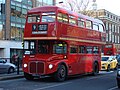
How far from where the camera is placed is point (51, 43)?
61.0ft

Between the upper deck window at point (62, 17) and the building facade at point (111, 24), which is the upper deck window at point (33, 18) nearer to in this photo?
the upper deck window at point (62, 17)

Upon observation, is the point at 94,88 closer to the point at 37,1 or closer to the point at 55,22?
the point at 55,22

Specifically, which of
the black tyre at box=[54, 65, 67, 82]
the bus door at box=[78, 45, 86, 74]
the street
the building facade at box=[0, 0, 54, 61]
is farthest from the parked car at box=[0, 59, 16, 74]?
the building facade at box=[0, 0, 54, 61]

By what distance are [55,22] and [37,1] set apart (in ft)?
114

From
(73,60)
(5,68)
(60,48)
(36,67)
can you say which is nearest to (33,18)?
(60,48)

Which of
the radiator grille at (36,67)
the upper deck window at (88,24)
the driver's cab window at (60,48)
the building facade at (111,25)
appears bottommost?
the radiator grille at (36,67)

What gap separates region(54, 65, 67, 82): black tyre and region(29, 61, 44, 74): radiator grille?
90 centimetres

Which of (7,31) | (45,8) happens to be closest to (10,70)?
(45,8)

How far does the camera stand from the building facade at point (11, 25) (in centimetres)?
4378

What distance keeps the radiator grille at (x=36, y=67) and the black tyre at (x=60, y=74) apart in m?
0.90

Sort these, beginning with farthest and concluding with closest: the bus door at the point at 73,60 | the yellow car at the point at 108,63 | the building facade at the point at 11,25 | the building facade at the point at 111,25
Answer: the building facade at the point at 111,25 < the building facade at the point at 11,25 < the yellow car at the point at 108,63 < the bus door at the point at 73,60

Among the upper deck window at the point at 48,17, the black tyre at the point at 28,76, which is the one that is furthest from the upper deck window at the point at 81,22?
the black tyre at the point at 28,76

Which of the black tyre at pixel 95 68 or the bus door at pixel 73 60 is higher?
the bus door at pixel 73 60

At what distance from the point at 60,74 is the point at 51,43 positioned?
199 cm
